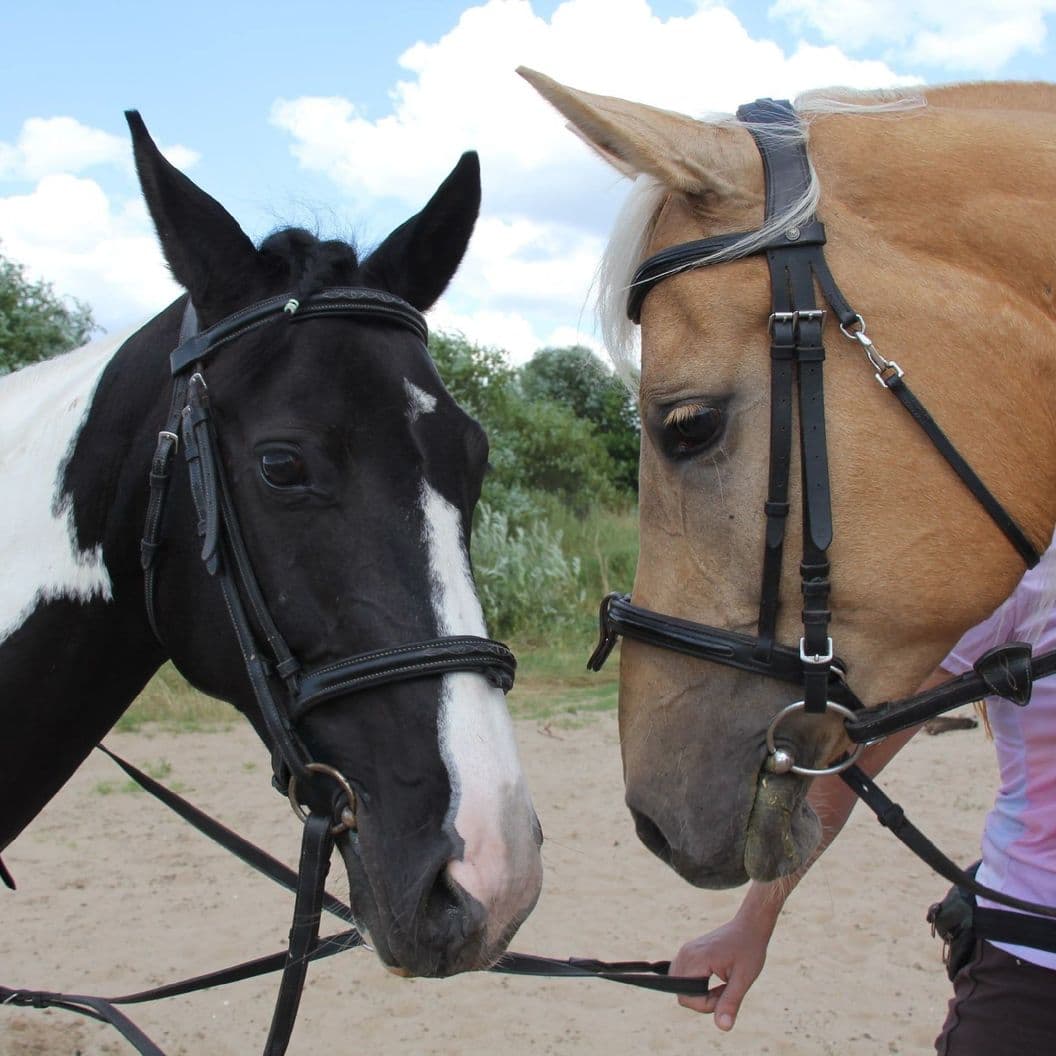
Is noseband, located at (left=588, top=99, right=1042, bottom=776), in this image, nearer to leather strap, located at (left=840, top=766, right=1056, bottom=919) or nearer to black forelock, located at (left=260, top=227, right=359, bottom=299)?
leather strap, located at (left=840, top=766, right=1056, bottom=919)

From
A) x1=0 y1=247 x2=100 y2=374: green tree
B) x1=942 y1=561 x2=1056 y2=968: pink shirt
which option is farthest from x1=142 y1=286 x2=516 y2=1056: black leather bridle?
x1=0 y1=247 x2=100 y2=374: green tree

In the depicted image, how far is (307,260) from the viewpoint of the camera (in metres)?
2.21

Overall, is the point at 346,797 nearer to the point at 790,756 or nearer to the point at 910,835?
the point at 790,756

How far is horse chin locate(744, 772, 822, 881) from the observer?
1.77 metres

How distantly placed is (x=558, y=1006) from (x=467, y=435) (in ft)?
10.4

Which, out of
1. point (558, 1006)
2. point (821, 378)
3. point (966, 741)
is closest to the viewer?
point (821, 378)

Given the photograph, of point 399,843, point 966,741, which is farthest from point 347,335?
point 966,741

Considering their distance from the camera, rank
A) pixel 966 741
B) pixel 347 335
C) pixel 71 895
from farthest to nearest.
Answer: pixel 966 741
pixel 71 895
pixel 347 335

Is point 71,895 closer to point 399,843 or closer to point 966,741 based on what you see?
point 399,843

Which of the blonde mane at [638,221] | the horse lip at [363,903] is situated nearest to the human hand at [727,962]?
the horse lip at [363,903]

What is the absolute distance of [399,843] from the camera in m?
1.83

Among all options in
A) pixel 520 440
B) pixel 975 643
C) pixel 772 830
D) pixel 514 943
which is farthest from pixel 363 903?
pixel 520 440

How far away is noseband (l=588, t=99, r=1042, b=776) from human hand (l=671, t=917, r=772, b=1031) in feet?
2.68

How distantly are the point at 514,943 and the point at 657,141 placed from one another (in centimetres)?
414
